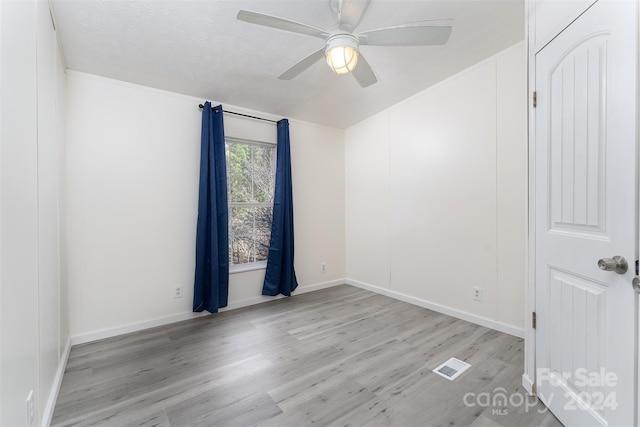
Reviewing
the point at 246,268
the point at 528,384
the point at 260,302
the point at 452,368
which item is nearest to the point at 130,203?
the point at 246,268

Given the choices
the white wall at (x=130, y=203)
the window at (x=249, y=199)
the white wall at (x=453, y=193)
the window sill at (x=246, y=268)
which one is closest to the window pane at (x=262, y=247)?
the window at (x=249, y=199)

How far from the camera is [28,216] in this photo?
1.30 m

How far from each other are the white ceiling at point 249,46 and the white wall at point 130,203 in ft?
0.86

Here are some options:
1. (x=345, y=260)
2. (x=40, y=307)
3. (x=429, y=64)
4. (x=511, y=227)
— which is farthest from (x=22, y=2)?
(x=345, y=260)

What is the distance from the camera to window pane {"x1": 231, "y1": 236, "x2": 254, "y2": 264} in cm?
361

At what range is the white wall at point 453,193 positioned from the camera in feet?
8.30

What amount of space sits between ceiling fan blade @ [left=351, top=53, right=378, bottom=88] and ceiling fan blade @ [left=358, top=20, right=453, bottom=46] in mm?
124

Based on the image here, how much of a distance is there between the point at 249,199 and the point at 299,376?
2340mm

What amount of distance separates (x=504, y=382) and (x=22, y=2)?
332 cm

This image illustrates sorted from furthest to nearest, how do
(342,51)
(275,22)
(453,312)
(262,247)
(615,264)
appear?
(262,247)
(453,312)
(342,51)
(275,22)
(615,264)

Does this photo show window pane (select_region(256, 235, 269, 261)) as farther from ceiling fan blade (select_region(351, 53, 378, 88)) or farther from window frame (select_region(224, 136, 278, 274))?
ceiling fan blade (select_region(351, 53, 378, 88))

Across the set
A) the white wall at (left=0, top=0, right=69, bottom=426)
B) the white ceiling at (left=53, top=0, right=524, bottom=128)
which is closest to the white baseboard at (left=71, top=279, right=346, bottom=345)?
the white wall at (left=0, top=0, right=69, bottom=426)

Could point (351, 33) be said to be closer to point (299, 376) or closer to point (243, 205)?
point (299, 376)

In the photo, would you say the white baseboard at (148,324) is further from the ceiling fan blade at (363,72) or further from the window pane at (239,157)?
the ceiling fan blade at (363,72)
